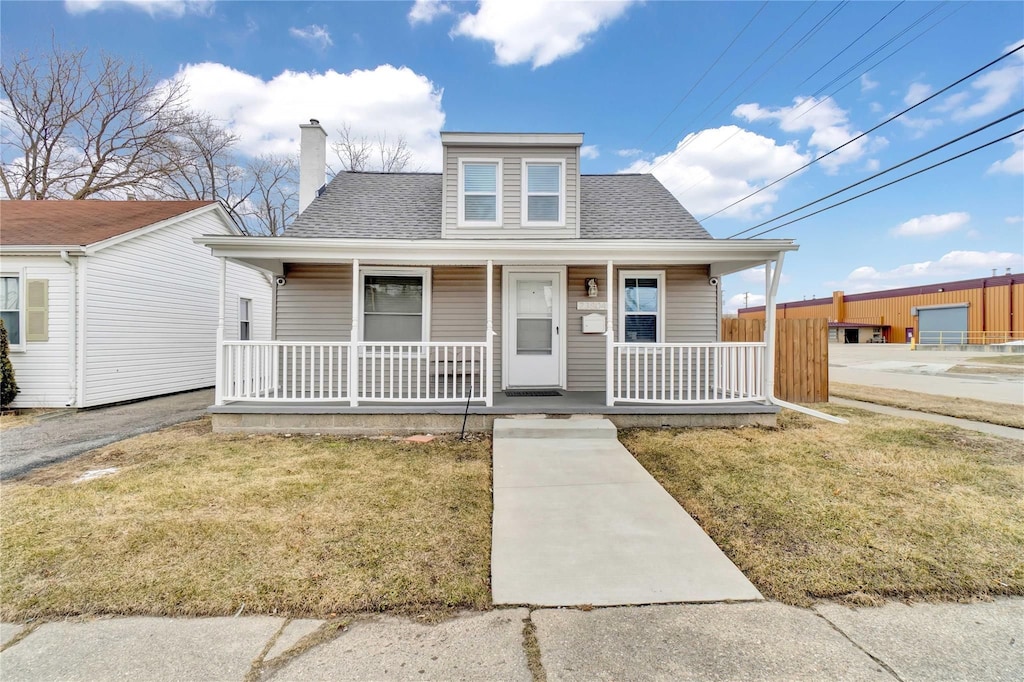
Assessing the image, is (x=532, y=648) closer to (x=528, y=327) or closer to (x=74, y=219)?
(x=528, y=327)

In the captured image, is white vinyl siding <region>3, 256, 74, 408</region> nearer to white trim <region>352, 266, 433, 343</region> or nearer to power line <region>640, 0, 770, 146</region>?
white trim <region>352, 266, 433, 343</region>

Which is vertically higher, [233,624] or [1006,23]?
[1006,23]

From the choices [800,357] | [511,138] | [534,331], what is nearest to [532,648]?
[534,331]

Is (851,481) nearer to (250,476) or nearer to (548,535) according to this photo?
(548,535)

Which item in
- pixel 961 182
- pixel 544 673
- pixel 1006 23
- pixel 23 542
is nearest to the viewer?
pixel 544 673

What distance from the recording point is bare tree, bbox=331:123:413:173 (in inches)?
714

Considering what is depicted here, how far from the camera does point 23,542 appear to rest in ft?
9.26

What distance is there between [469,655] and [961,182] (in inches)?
746

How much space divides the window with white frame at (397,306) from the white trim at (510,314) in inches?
51.7

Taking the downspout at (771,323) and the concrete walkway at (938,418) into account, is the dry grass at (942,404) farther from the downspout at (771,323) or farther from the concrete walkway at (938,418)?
the downspout at (771,323)

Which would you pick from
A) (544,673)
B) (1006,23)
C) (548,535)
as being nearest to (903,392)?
(1006,23)

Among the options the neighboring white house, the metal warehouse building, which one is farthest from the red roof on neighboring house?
the metal warehouse building

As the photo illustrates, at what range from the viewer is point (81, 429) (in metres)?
6.41

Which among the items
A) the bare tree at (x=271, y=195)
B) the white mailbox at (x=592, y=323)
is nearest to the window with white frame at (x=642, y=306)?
the white mailbox at (x=592, y=323)
